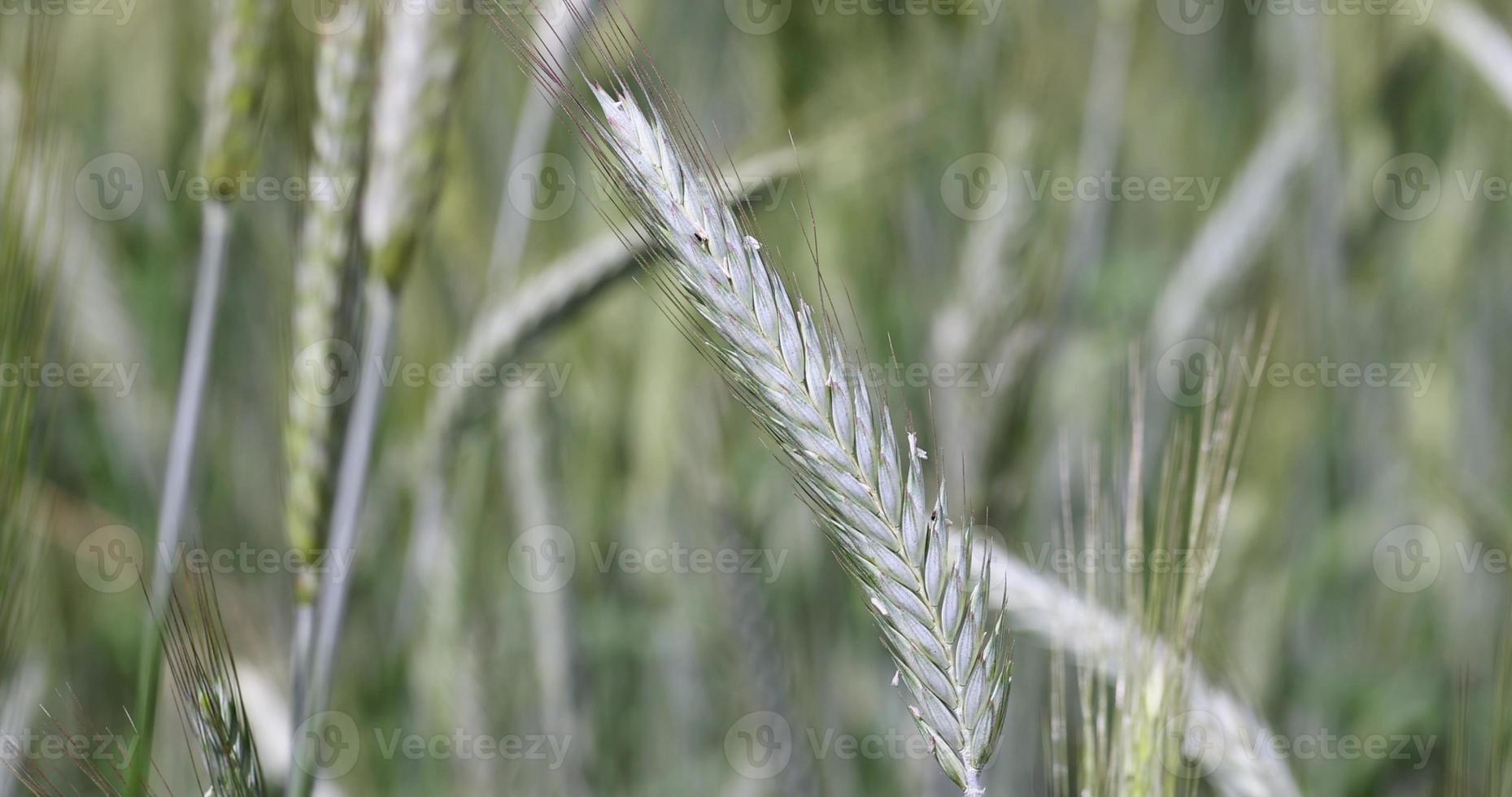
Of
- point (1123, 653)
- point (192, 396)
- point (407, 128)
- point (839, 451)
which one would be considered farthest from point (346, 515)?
point (1123, 653)

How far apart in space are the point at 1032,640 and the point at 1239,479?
0.68 m

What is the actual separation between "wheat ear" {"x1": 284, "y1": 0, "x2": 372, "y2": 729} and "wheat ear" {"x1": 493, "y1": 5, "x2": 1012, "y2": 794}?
1.12ft

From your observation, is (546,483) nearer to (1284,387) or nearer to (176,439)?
(176,439)

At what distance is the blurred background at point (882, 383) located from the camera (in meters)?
1.47

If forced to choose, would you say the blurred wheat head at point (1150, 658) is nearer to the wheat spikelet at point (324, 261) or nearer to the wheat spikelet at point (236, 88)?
the wheat spikelet at point (324, 261)

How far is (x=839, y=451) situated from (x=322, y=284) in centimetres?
48

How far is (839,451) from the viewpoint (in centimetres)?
61

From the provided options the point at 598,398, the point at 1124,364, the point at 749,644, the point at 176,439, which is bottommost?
the point at 749,644

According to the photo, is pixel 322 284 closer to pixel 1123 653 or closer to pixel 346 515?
pixel 346 515

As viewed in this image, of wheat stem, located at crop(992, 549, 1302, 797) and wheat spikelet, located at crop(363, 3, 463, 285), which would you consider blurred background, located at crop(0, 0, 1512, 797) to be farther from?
wheat spikelet, located at crop(363, 3, 463, 285)

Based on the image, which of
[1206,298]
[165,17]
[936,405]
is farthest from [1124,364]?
[165,17]

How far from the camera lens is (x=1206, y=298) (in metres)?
1.73

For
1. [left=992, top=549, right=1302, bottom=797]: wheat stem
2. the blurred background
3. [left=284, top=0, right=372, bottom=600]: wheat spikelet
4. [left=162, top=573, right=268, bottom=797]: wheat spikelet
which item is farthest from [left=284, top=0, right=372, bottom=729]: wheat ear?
[left=992, top=549, right=1302, bottom=797]: wheat stem

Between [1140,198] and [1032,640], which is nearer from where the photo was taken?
[1032,640]
